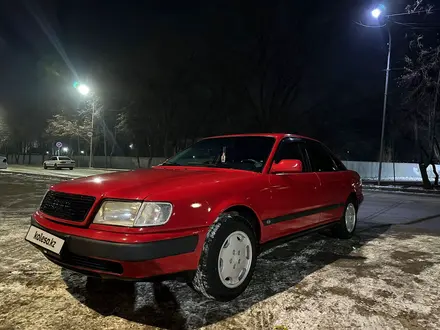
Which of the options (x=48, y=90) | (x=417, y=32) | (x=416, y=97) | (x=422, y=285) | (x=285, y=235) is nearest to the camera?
(x=422, y=285)

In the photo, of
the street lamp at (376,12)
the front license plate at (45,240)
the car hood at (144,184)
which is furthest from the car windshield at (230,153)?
the street lamp at (376,12)

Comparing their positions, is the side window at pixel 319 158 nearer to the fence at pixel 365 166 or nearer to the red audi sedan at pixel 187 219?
the red audi sedan at pixel 187 219

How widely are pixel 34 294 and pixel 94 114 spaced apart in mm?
31959

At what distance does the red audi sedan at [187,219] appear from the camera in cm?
255

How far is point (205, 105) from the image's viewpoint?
32.0m

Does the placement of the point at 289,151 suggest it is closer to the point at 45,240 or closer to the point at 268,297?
the point at 268,297

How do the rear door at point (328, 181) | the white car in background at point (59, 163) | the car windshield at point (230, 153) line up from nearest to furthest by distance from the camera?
the car windshield at point (230, 153)
the rear door at point (328, 181)
the white car in background at point (59, 163)

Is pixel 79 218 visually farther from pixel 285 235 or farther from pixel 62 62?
pixel 62 62

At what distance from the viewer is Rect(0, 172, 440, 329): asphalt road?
2707mm

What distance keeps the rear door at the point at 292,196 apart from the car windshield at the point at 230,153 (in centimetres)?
18

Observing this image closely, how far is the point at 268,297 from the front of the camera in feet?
10.5

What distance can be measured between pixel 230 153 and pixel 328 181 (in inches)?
57.6

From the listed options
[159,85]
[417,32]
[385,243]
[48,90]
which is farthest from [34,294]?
[48,90]

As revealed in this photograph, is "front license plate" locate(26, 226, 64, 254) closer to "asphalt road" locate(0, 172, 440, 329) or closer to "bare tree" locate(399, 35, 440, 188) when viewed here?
"asphalt road" locate(0, 172, 440, 329)
